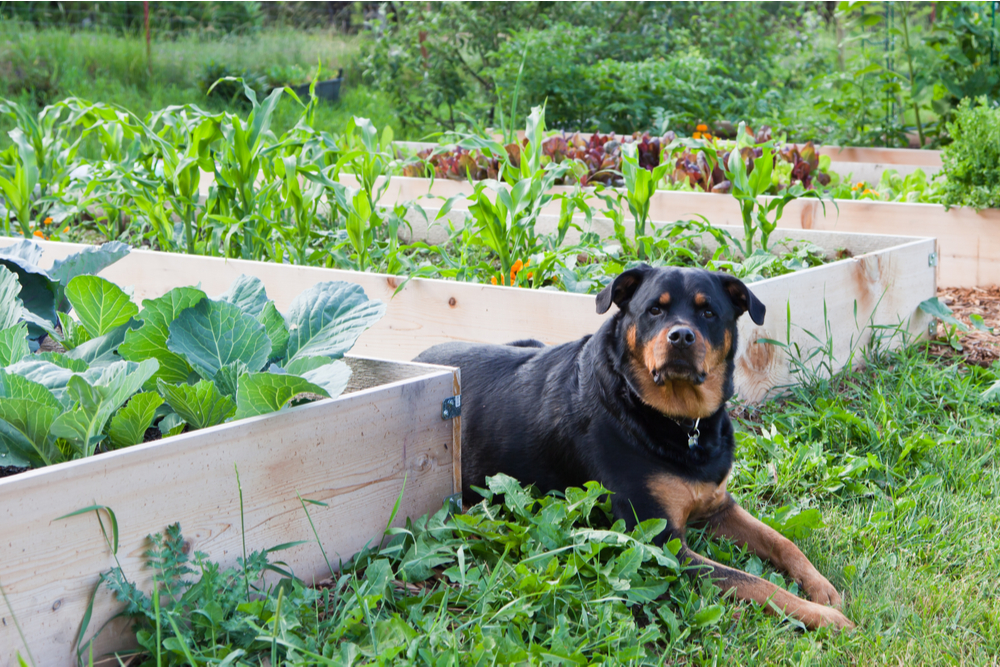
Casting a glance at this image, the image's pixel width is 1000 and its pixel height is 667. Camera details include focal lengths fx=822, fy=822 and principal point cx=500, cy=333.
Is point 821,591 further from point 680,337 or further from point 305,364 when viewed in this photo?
point 305,364

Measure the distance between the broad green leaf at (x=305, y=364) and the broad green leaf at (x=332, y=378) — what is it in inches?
1.7

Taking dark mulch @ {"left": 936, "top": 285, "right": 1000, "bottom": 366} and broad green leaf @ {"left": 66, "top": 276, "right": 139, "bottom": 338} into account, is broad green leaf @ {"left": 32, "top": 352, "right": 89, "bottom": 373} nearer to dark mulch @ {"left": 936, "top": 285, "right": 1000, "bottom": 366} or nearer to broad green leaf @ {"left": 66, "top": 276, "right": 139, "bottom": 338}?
broad green leaf @ {"left": 66, "top": 276, "right": 139, "bottom": 338}

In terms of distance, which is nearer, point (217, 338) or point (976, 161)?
point (217, 338)

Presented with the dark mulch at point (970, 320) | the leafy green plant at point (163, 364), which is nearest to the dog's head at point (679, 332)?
the leafy green plant at point (163, 364)

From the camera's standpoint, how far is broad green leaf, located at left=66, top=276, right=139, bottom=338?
6.65 feet

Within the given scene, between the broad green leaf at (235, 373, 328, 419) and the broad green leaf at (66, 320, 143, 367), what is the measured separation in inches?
19.1

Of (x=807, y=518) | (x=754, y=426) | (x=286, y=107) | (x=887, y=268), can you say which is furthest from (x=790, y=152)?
(x=286, y=107)

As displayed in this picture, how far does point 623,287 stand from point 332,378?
3.18 feet

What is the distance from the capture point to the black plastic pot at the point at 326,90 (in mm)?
12544

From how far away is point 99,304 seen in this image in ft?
6.81

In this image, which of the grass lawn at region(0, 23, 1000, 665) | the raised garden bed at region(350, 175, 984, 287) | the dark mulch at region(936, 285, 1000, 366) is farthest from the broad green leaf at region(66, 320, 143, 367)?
the dark mulch at region(936, 285, 1000, 366)

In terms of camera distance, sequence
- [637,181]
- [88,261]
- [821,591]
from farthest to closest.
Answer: [637,181] → [88,261] → [821,591]

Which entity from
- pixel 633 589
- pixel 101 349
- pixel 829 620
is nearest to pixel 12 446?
pixel 101 349

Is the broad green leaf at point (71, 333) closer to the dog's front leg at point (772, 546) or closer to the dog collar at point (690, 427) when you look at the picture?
the dog collar at point (690, 427)
